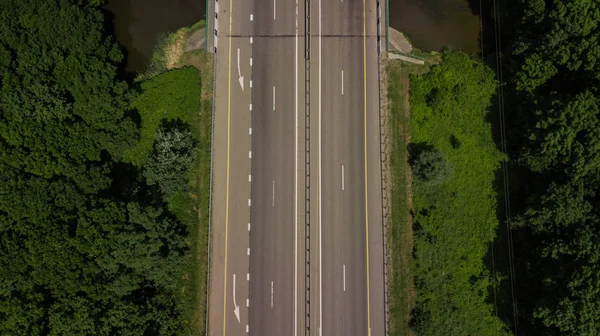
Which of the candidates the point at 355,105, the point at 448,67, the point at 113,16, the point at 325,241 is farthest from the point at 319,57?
the point at 113,16

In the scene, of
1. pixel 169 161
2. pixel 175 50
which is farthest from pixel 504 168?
pixel 175 50

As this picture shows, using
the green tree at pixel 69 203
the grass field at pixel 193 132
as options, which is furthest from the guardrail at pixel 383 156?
the green tree at pixel 69 203

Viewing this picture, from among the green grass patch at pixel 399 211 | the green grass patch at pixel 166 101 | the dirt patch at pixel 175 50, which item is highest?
the dirt patch at pixel 175 50

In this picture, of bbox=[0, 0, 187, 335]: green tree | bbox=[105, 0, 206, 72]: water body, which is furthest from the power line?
bbox=[0, 0, 187, 335]: green tree

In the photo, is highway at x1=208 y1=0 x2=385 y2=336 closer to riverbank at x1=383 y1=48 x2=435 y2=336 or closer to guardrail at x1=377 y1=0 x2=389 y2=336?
guardrail at x1=377 y1=0 x2=389 y2=336

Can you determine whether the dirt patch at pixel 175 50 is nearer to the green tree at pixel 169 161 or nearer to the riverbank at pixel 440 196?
the green tree at pixel 169 161

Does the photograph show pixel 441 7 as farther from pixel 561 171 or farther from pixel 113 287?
pixel 113 287
